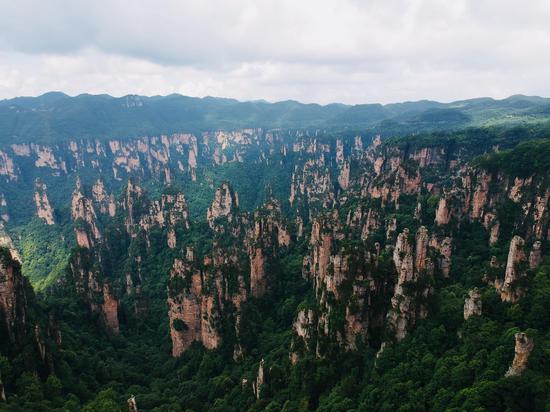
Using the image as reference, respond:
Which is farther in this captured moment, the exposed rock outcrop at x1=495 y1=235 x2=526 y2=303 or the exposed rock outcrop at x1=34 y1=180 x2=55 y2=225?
the exposed rock outcrop at x1=34 y1=180 x2=55 y2=225

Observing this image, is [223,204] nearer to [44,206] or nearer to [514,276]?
[44,206]

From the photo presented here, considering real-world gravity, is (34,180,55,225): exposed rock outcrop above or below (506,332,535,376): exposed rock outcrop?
below

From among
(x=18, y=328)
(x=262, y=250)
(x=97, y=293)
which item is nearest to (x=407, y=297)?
(x=262, y=250)

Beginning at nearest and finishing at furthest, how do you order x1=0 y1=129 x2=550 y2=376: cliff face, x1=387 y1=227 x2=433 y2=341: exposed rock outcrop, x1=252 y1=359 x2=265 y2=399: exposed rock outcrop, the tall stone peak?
x1=387 y1=227 x2=433 y2=341: exposed rock outcrop, x1=0 y1=129 x2=550 y2=376: cliff face, x1=252 y1=359 x2=265 y2=399: exposed rock outcrop, the tall stone peak

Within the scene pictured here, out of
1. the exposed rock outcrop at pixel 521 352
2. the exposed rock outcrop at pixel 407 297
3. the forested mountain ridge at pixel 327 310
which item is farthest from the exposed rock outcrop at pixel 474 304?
the exposed rock outcrop at pixel 521 352

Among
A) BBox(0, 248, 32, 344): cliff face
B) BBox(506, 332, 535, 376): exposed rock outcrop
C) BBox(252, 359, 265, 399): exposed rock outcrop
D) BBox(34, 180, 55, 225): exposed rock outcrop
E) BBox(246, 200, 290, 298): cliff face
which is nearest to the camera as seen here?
BBox(506, 332, 535, 376): exposed rock outcrop

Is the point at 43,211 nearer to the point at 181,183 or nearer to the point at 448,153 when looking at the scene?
the point at 181,183

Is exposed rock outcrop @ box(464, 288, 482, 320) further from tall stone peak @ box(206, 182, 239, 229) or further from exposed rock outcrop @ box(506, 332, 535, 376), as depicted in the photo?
tall stone peak @ box(206, 182, 239, 229)

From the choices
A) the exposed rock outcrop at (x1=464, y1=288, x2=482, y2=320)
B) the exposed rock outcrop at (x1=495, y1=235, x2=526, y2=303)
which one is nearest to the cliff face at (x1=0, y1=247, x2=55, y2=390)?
the exposed rock outcrop at (x1=464, y1=288, x2=482, y2=320)
